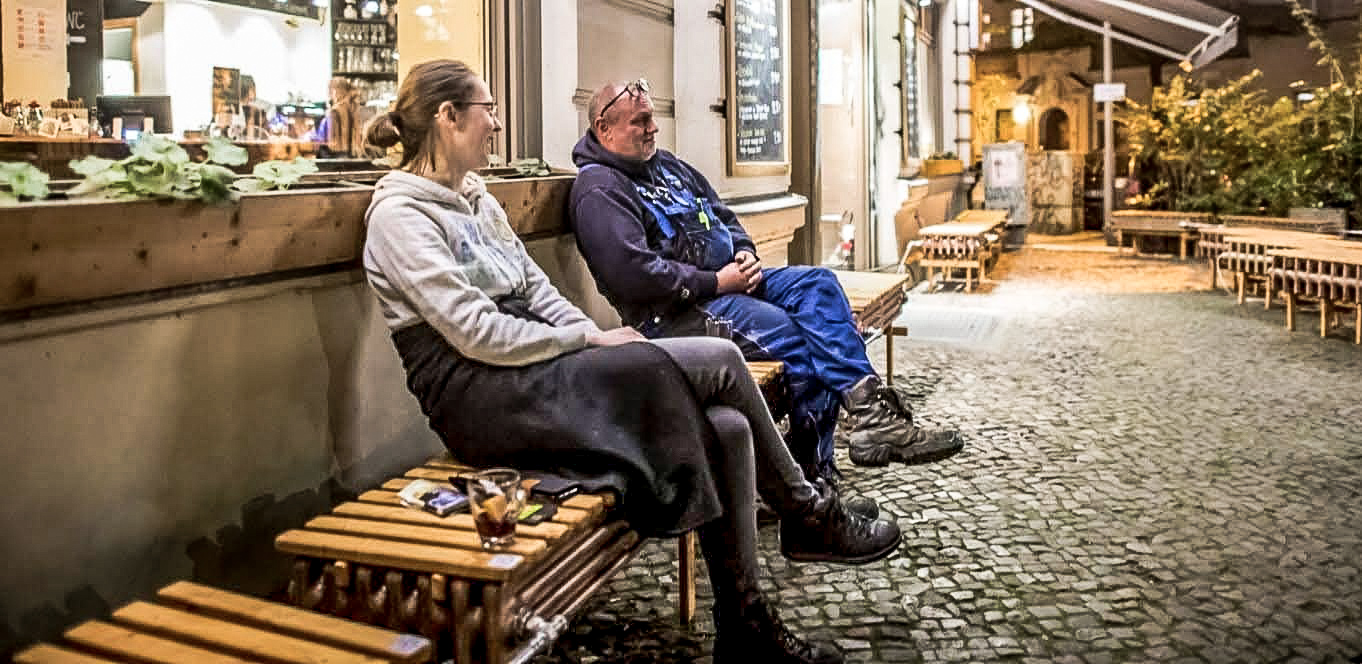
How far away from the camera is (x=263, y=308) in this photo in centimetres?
309

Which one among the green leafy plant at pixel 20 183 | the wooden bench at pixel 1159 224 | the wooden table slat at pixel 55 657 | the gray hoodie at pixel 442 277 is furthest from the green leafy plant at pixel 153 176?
the wooden bench at pixel 1159 224

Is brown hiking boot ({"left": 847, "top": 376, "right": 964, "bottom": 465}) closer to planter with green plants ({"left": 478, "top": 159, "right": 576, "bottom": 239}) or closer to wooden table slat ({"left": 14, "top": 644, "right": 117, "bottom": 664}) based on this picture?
planter with green plants ({"left": 478, "top": 159, "right": 576, "bottom": 239})

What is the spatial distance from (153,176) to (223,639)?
3.59 ft

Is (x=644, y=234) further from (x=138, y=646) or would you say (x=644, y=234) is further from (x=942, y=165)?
(x=942, y=165)

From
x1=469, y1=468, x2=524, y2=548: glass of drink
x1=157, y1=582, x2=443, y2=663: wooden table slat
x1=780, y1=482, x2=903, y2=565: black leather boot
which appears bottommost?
x1=780, y1=482, x2=903, y2=565: black leather boot

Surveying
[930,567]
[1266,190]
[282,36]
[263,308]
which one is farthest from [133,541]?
[1266,190]

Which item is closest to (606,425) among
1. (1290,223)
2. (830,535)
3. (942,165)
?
(830,535)

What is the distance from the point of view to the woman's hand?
3.19 metres

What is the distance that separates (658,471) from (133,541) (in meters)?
1.20

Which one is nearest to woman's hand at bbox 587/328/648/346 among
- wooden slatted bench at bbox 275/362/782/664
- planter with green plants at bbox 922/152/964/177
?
wooden slatted bench at bbox 275/362/782/664

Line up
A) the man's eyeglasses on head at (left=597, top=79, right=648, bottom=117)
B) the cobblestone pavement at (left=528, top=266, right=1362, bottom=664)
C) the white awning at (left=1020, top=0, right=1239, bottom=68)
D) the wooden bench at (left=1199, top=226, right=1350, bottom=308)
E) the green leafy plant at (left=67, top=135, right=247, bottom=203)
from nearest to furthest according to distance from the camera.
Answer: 1. the green leafy plant at (left=67, top=135, right=247, bottom=203)
2. the cobblestone pavement at (left=528, top=266, right=1362, bottom=664)
3. the man's eyeglasses on head at (left=597, top=79, right=648, bottom=117)
4. the wooden bench at (left=1199, top=226, right=1350, bottom=308)
5. the white awning at (left=1020, top=0, right=1239, bottom=68)

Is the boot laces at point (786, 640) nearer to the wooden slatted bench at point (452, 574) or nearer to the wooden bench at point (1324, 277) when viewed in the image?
the wooden slatted bench at point (452, 574)

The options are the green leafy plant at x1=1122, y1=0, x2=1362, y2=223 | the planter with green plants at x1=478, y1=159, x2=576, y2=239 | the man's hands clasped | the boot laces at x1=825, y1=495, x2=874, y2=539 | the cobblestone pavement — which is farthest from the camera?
the green leafy plant at x1=1122, y1=0, x2=1362, y2=223

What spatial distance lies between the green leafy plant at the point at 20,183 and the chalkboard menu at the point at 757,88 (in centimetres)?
501
